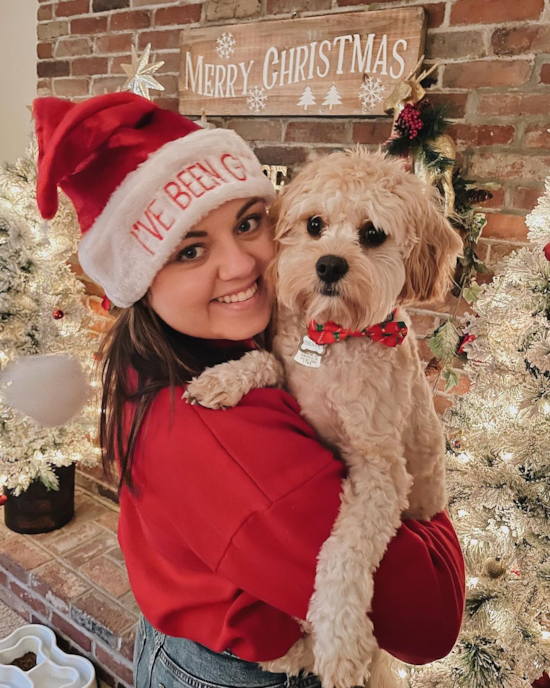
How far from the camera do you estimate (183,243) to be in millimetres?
1054

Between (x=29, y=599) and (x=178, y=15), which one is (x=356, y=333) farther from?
(x=29, y=599)

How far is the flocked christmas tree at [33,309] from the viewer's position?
2270mm

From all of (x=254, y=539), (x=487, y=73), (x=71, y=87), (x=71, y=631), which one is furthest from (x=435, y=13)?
(x=71, y=631)

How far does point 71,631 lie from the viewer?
2.41 metres

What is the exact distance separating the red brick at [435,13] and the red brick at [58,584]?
2.68 m

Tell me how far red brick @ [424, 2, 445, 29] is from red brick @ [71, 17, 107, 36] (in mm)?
1736

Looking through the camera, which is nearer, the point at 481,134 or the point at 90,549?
the point at 481,134

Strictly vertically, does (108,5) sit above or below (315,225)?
above

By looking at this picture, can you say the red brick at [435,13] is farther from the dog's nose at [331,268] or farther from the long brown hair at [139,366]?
the long brown hair at [139,366]

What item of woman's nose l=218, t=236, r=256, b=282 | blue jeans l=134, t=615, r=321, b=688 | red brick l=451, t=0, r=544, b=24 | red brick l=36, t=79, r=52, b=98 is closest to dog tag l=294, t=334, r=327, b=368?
woman's nose l=218, t=236, r=256, b=282

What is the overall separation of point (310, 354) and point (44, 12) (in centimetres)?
296

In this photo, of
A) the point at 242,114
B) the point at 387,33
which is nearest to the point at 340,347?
the point at 387,33

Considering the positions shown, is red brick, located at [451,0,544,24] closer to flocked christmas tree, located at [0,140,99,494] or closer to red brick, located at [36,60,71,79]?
flocked christmas tree, located at [0,140,99,494]

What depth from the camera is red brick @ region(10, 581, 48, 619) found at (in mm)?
2504
